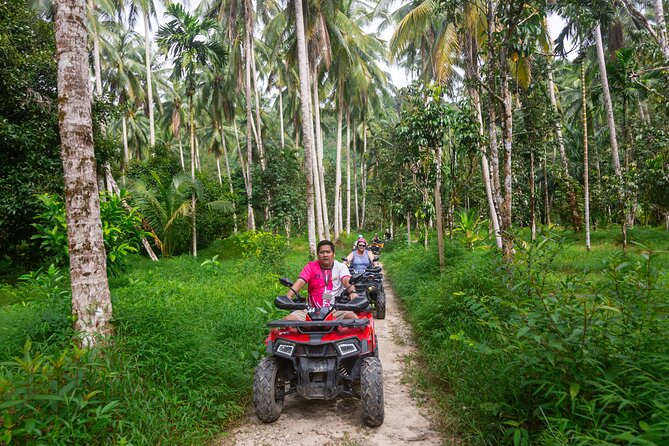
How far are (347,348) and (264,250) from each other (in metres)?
8.81

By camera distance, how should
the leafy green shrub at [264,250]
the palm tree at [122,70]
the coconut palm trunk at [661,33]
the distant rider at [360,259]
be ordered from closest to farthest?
the distant rider at [360,259] < the coconut palm trunk at [661,33] < the leafy green shrub at [264,250] < the palm tree at [122,70]

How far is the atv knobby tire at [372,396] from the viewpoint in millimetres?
3203

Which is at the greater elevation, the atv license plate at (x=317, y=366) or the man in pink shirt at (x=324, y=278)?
the man in pink shirt at (x=324, y=278)

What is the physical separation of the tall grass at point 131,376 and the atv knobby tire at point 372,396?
1.23 metres

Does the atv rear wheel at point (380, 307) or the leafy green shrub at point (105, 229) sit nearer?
the leafy green shrub at point (105, 229)

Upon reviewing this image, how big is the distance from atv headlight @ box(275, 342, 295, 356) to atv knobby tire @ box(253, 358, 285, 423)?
16cm

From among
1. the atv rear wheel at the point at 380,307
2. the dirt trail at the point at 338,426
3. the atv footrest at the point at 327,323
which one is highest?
the atv footrest at the point at 327,323

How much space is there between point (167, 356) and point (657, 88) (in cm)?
1601

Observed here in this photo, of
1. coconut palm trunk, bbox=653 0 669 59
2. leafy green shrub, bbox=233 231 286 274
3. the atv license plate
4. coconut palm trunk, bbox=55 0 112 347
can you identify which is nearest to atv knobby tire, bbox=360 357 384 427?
the atv license plate

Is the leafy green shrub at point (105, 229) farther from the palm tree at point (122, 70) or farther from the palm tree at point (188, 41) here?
the palm tree at point (122, 70)

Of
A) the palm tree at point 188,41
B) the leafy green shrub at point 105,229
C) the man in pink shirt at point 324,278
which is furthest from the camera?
the palm tree at point 188,41

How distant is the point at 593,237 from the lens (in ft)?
52.7

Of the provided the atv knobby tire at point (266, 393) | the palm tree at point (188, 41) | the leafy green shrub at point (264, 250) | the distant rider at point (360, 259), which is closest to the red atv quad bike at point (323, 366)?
the atv knobby tire at point (266, 393)

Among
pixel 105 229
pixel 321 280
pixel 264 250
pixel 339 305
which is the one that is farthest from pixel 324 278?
pixel 264 250
